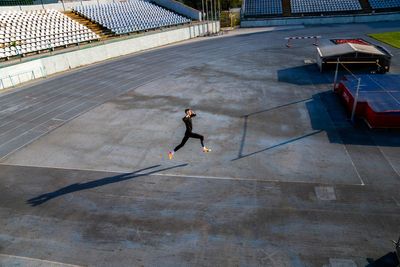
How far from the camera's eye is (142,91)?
21141mm

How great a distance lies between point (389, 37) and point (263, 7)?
22814mm

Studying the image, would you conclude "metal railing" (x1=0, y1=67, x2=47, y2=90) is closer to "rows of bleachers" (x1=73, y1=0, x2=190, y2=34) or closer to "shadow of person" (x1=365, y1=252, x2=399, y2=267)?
"rows of bleachers" (x1=73, y1=0, x2=190, y2=34)

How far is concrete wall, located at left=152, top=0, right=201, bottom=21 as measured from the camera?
155 feet

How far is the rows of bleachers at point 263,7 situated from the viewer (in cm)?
5128

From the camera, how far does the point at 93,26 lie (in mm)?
36688

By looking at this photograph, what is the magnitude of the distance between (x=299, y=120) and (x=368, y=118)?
3043mm

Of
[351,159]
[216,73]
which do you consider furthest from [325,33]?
[351,159]

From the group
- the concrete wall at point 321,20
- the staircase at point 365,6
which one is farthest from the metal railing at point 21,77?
the staircase at point 365,6

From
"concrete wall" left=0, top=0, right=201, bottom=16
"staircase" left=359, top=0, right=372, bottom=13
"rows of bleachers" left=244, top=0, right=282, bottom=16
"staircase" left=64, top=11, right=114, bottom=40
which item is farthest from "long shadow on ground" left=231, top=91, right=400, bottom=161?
"staircase" left=359, top=0, right=372, bottom=13

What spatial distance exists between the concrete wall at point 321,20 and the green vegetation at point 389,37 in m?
11.5

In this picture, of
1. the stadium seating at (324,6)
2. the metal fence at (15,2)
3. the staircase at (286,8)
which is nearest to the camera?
the metal fence at (15,2)

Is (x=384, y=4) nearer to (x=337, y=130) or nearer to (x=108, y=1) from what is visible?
(x=108, y=1)

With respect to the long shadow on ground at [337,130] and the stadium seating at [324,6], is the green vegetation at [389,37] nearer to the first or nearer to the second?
the stadium seating at [324,6]

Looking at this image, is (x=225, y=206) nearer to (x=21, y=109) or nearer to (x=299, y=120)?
(x=299, y=120)
